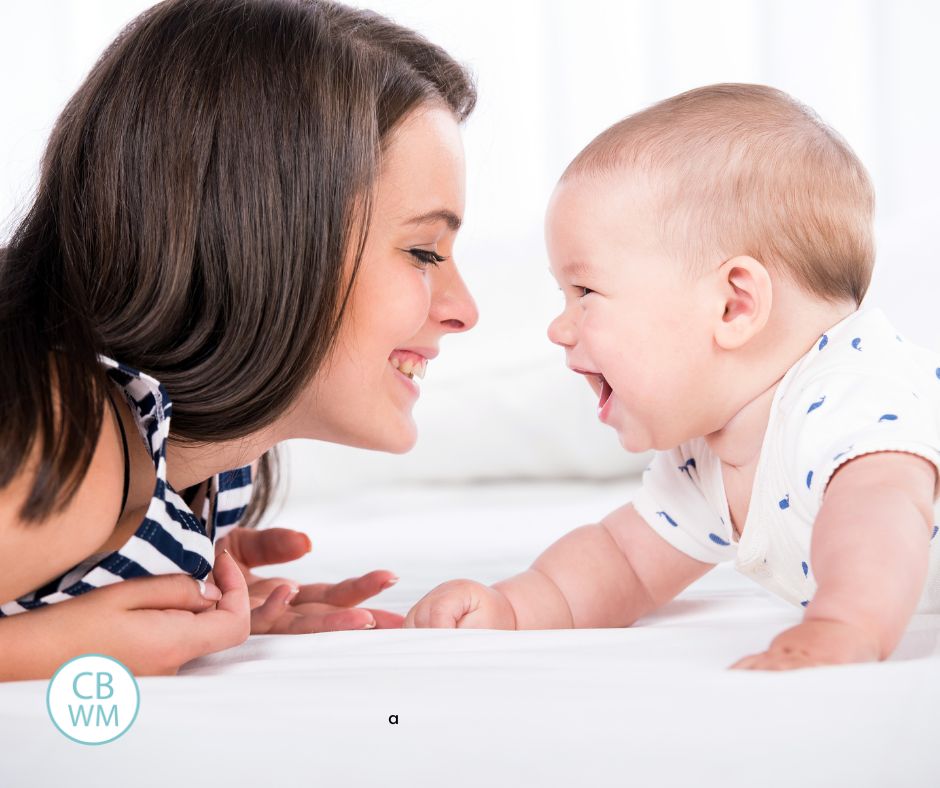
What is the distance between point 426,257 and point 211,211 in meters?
0.25

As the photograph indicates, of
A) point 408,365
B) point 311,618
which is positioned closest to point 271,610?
point 311,618

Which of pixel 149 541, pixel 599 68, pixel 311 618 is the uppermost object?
pixel 599 68

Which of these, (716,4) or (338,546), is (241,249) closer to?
(338,546)

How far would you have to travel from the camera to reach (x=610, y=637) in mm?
857

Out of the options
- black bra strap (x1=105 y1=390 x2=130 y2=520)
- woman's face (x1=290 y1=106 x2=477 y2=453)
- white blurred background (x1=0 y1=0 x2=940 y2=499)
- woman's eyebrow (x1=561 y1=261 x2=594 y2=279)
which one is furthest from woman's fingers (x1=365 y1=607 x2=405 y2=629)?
white blurred background (x1=0 y1=0 x2=940 y2=499)

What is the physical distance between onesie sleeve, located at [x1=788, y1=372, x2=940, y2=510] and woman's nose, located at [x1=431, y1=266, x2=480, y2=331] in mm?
394

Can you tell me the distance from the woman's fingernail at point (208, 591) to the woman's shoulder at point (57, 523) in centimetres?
11

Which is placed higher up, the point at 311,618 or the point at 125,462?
the point at 125,462

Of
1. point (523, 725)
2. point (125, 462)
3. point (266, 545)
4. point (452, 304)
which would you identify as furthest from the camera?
point (266, 545)

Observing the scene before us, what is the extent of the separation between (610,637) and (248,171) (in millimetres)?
522

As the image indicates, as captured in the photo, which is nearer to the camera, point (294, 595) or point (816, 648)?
point (816, 648)

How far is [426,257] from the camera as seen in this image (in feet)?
3.62

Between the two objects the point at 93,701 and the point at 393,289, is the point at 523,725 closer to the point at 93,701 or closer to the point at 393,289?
the point at 93,701

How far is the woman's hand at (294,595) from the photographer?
1066mm
